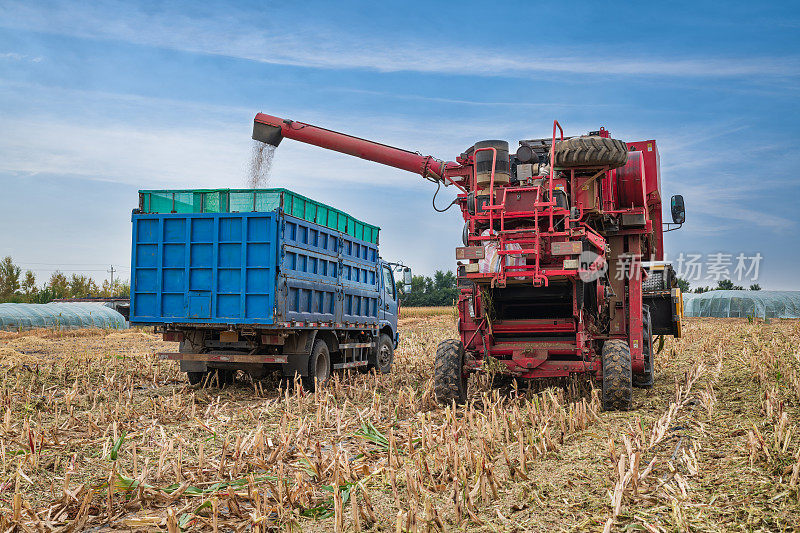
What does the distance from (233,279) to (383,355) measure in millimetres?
5323

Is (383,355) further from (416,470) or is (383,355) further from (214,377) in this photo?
(416,470)

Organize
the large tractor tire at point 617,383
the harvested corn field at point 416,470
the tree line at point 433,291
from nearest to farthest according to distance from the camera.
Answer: the harvested corn field at point 416,470, the large tractor tire at point 617,383, the tree line at point 433,291

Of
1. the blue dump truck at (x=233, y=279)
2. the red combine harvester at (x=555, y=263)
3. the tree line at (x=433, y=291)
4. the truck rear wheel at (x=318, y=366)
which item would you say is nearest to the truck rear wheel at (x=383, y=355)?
the truck rear wheel at (x=318, y=366)

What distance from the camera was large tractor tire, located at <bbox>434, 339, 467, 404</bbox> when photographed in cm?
845

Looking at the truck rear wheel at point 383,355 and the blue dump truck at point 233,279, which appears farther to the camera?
the truck rear wheel at point 383,355

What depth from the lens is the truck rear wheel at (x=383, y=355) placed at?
14227mm

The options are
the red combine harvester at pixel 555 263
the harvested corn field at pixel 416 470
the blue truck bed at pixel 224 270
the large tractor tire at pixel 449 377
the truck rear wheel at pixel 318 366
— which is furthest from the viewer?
the truck rear wheel at pixel 318 366

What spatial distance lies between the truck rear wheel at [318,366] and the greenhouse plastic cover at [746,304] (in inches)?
1671

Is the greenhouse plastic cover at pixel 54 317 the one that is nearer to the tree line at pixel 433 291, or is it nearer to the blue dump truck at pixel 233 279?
the blue dump truck at pixel 233 279

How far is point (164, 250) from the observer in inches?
416

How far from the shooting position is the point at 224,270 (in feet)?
33.7

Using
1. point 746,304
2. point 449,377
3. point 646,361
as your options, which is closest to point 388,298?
point 646,361

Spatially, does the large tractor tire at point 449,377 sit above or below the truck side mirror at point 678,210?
below

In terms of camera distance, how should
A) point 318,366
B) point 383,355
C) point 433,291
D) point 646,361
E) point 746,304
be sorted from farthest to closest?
point 433,291 → point 746,304 → point 383,355 → point 318,366 → point 646,361
